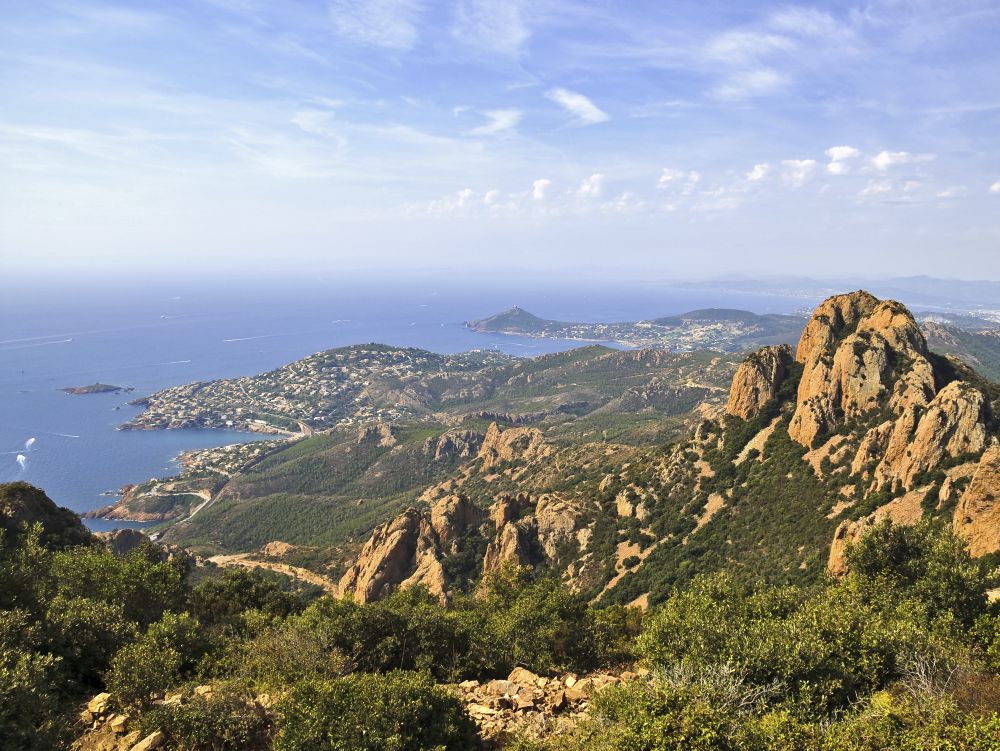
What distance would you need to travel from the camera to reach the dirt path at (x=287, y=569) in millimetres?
70500

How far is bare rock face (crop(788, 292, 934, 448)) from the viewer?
5003 cm

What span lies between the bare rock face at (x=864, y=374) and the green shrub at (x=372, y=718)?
1899 inches

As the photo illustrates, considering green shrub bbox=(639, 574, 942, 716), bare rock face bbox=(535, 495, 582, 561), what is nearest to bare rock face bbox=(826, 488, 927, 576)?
green shrub bbox=(639, 574, 942, 716)

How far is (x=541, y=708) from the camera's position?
19562mm

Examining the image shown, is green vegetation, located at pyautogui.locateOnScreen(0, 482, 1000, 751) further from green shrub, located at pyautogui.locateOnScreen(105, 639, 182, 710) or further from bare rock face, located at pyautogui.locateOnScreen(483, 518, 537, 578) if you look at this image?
bare rock face, located at pyautogui.locateOnScreen(483, 518, 537, 578)

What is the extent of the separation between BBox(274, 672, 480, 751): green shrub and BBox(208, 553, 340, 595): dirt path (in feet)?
183

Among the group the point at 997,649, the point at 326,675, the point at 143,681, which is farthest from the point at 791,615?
the point at 143,681

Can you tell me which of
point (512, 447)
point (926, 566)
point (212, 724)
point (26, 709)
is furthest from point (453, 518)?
point (26, 709)

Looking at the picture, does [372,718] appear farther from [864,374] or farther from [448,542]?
[448,542]

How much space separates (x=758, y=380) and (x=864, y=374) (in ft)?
36.9

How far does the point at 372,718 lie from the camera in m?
13.9

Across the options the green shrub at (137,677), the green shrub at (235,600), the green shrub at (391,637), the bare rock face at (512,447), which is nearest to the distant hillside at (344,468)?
the bare rock face at (512,447)

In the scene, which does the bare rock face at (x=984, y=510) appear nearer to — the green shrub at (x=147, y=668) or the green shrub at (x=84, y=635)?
the green shrub at (x=147, y=668)

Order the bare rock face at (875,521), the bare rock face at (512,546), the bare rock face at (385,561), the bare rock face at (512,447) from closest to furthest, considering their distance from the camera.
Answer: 1. the bare rock face at (875,521)
2. the bare rock face at (512,546)
3. the bare rock face at (385,561)
4. the bare rock face at (512,447)
